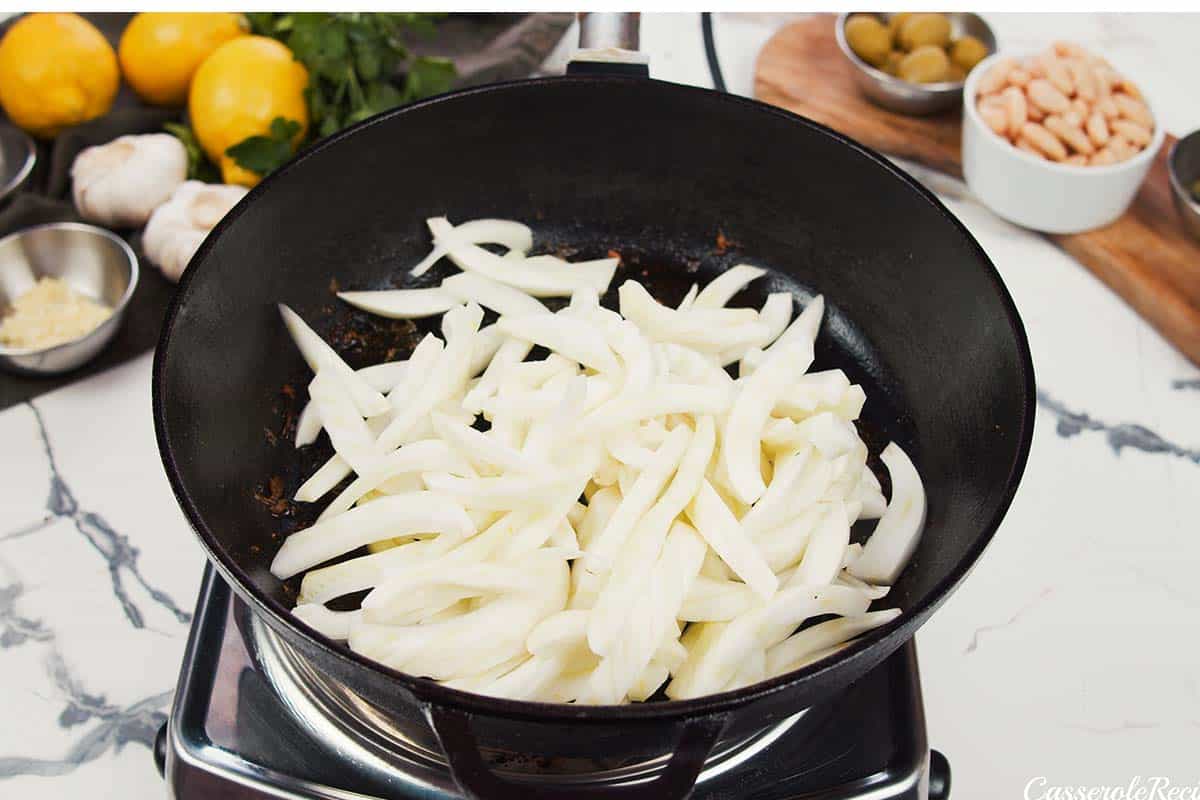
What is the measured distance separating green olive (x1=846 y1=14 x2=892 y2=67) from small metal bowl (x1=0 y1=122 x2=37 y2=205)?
1.09 meters

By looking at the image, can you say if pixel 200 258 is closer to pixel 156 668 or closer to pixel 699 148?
pixel 156 668

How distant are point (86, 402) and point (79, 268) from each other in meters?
0.19

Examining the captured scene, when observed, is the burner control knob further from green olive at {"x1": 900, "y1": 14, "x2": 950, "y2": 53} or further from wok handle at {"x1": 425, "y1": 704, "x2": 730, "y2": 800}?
green olive at {"x1": 900, "y1": 14, "x2": 950, "y2": 53}

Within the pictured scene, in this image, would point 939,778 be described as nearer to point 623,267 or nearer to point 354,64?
point 623,267

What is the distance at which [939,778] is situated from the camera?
35.2 inches

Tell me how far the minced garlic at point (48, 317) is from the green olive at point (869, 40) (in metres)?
1.00

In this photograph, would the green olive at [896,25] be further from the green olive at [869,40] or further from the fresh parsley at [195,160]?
the fresh parsley at [195,160]

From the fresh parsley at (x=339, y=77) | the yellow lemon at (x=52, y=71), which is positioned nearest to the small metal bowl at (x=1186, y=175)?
the fresh parsley at (x=339, y=77)

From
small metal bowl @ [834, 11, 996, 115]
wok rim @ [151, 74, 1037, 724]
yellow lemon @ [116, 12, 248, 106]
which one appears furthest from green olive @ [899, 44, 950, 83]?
yellow lemon @ [116, 12, 248, 106]

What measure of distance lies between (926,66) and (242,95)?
86 centimetres

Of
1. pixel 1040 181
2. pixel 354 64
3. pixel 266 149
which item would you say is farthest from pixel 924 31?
pixel 266 149

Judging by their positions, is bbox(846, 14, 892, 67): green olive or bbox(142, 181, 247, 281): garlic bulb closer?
bbox(142, 181, 247, 281): garlic bulb

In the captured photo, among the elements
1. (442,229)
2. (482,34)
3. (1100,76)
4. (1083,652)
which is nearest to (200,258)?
(442,229)

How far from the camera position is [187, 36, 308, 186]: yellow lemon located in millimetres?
1341
